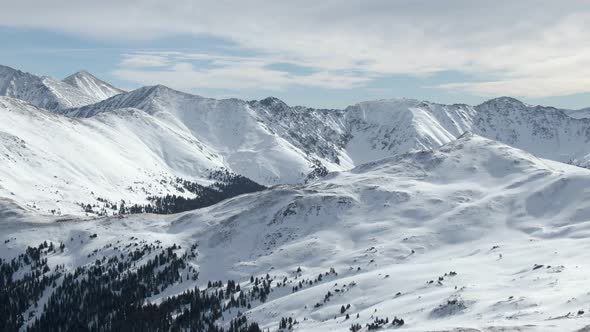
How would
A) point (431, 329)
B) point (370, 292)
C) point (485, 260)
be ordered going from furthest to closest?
point (485, 260)
point (370, 292)
point (431, 329)

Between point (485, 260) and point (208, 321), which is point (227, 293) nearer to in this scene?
point (208, 321)

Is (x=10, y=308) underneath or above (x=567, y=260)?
underneath

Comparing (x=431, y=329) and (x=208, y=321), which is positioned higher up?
(x=431, y=329)

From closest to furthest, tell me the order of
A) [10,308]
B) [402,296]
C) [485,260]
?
[402,296]
[485,260]
[10,308]

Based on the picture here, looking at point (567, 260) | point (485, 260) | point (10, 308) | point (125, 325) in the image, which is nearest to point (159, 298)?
point (125, 325)

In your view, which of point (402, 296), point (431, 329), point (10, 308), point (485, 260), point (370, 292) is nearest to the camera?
point (431, 329)

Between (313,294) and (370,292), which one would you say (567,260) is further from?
(313,294)

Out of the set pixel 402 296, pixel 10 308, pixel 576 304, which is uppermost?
pixel 576 304

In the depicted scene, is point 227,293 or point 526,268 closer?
point 526,268

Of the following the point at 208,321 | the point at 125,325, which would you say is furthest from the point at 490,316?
the point at 125,325
